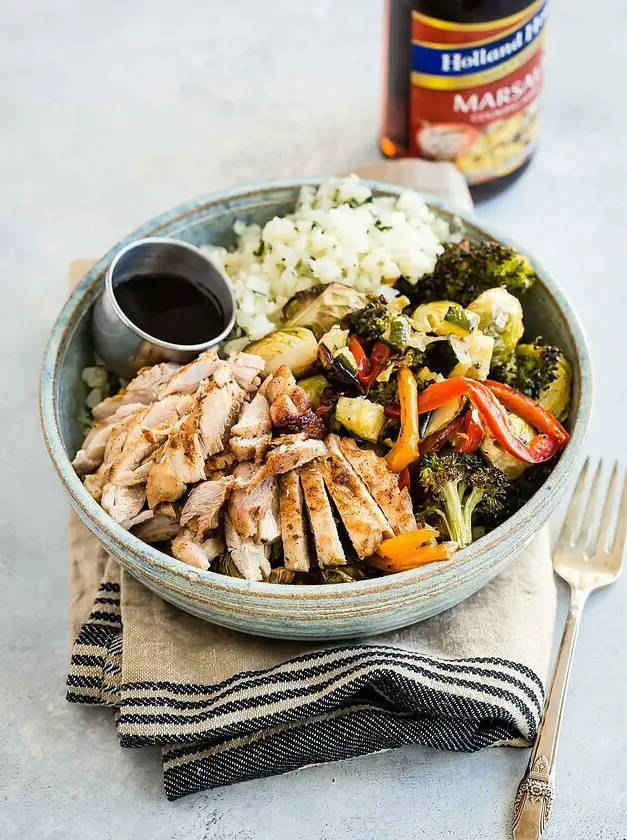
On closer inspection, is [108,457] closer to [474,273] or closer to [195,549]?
[195,549]

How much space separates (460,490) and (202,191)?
102 inches

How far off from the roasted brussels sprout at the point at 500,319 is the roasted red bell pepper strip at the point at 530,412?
21 cm

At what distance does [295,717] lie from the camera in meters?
3.07

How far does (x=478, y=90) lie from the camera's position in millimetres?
4398

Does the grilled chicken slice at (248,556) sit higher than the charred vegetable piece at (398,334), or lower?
lower

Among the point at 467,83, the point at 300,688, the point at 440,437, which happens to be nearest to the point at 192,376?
the point at 440,437

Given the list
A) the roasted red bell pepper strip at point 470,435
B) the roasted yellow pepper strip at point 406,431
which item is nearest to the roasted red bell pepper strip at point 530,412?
the roasted red bell pepper strip at point 470,435

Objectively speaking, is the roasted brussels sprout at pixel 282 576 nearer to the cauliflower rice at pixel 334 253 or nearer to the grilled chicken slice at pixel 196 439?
the grilled chicken slice at pixel 196 439

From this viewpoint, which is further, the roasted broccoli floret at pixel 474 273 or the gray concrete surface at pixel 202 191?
the roasted broccoli floret at pixel 474 273

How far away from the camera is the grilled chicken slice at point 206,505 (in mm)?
3023

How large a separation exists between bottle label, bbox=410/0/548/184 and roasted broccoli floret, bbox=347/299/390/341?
1401mm

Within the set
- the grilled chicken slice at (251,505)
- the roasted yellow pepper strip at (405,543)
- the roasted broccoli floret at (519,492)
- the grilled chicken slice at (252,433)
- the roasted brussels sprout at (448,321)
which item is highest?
the roasted brussels sprout at (448,321)

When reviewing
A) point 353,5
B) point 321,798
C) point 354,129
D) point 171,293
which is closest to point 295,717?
point 321,798

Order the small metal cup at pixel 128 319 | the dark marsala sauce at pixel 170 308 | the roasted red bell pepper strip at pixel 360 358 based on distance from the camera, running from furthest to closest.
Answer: the dark marsala sauce at pixel 170 308, the small metal cup at pixel 128 319, the roasted red bell pepper strip at pixel 360 358
